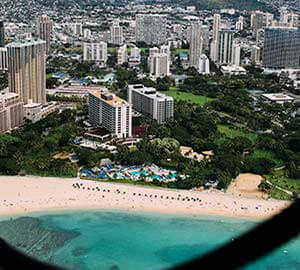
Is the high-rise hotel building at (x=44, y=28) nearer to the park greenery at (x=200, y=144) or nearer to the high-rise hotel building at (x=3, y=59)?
the high-rise hotel building at (x=3, y=59)

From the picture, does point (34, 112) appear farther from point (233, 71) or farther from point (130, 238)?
point (233, 71)

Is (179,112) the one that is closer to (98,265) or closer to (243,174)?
(243,174)

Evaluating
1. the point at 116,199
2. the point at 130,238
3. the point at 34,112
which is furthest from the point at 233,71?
the point at 130,238

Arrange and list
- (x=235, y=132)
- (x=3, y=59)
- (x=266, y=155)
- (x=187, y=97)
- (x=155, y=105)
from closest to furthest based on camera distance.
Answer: (x=266, y=155) < (x=235, y=132) < (x=155, y=105) < (x=187, y=97) < (x=3, y=59)

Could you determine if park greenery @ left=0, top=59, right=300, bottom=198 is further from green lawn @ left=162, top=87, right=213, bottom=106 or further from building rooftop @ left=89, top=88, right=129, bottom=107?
building rooftop @ left=89, top=88, right=129, bottom=107

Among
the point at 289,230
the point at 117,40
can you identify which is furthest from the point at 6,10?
the point at 289,230

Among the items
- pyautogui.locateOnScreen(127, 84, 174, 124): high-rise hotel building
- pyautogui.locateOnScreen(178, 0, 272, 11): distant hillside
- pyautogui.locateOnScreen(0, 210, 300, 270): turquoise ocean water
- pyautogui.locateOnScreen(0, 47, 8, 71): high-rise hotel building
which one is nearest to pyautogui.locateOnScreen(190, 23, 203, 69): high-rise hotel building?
pyautogui.locateOnScreen(0, 47, 8, 71): high-rise hotel building

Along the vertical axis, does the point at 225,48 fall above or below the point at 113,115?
above
